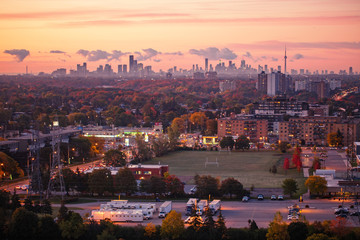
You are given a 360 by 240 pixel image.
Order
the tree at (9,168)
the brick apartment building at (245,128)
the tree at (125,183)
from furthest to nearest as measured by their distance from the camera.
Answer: the brick apartment building at (245,128) → the tree at (9,168) → the tree at (125,183)

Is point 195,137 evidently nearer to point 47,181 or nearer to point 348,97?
point 47,181

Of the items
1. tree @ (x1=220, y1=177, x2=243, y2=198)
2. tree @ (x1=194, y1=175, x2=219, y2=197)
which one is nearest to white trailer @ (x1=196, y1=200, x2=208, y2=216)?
tree @ (x1=194, y1=175, x2=219, y2=197)

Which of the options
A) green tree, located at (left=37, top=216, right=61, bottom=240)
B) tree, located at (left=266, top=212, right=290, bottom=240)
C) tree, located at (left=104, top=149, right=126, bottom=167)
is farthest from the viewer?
tree, located at (left=104, top=149, right=126, bottom=167)

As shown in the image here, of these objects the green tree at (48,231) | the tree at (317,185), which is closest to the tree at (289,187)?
the tree at (317,185)

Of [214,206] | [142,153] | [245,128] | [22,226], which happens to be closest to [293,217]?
[214,206]

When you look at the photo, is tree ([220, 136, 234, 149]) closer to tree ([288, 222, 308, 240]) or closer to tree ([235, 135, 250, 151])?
tree ([235, 135, 250, 151])

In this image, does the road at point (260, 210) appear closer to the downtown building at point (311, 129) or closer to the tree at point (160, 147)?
the tree at point (160, 147)
